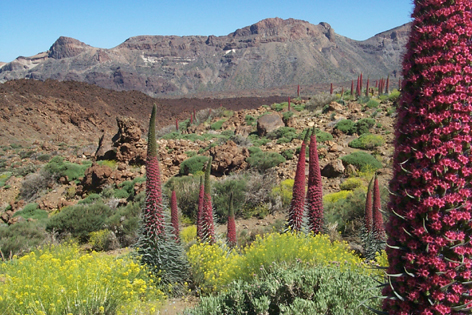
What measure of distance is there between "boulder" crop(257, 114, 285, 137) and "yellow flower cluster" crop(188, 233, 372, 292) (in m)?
15.2

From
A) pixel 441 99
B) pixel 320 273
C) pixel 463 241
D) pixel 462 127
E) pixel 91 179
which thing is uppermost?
pixel 441 99

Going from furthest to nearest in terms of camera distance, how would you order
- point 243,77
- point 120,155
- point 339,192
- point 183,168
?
point 243,77 < point 120,155 < point 183,168 < point 339,192

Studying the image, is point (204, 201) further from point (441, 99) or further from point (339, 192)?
point (339, 192)

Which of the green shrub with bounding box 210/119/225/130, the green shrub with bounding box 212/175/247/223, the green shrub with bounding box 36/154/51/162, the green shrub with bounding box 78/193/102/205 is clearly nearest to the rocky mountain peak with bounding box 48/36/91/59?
the green shrub with bounding box 210/119/225/130

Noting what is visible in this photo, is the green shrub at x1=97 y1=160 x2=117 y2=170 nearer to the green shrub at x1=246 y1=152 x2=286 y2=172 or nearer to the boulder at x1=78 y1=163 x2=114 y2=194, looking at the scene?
the boulder at x1=78 y1=163 x2=114 y2=194

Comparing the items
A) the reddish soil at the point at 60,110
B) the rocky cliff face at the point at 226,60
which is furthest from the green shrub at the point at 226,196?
the rocky cliff face at the point at 226,60

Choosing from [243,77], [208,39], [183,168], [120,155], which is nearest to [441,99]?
[183,168]

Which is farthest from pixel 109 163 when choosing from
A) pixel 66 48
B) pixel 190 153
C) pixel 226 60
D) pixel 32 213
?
pixel 66 48

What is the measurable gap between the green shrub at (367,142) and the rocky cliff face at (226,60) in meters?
92.2

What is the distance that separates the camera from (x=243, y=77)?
395 feet

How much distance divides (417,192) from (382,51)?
15430 cm

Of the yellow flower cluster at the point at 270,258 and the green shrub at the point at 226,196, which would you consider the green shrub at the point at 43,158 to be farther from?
the yellow flower cluster at the point at 270,258

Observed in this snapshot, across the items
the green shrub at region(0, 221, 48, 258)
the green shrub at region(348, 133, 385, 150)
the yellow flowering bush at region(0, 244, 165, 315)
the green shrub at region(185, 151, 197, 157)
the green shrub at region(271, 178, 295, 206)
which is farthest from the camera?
the green shrub at region(185, 151, 197, 157)

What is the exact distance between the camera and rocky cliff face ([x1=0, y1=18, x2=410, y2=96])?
11625 centimetres
